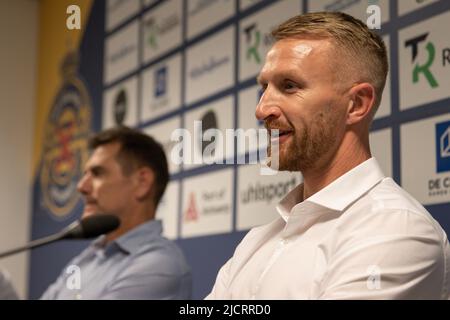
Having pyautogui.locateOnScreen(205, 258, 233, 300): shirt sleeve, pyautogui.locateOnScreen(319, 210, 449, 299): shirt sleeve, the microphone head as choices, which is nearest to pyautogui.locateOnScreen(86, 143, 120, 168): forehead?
pyautogui.locateOnScreen(205, 258, 233, 300): shirt sleeve

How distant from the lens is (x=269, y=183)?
1.77 m

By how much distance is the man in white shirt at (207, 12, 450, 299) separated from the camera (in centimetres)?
100

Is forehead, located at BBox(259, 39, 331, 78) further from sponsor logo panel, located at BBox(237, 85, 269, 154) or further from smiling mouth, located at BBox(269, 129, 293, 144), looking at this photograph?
sponsor logo panel, located at BBox(237, 85, 269, 154)

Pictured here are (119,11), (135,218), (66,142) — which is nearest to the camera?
(135,218)

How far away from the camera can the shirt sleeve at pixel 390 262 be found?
0.93m

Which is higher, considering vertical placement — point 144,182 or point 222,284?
point 144,182

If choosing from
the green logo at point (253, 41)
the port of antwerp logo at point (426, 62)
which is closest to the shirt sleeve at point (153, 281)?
the green logo at point (253, 41)

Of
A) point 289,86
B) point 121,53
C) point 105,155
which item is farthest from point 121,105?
point 289,86

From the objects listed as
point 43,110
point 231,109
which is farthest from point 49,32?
point 231,109

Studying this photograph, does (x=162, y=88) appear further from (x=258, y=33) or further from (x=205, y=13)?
(x=258, y=33)

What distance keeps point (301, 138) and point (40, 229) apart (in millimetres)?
2155

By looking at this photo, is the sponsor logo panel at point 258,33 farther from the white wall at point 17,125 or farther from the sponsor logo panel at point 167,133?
Result: the white wall at point 17,125

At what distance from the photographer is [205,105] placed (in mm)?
2068

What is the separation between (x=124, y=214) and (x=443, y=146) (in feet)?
3.34
